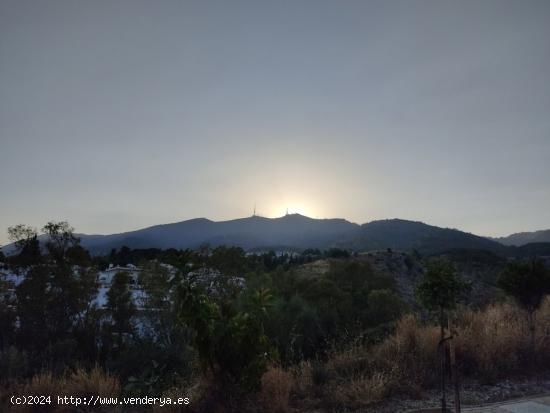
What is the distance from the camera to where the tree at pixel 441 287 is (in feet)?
17.3

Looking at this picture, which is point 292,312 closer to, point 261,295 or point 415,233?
point 261,295

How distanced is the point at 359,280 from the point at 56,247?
19530 millimetres

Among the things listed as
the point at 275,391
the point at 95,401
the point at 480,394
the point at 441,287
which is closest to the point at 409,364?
the point at 480,394

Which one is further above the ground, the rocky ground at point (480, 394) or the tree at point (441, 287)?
the tree at point (441, 287)

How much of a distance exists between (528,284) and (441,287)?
3.33 m

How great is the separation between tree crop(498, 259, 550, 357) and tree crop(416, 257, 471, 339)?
111 inches

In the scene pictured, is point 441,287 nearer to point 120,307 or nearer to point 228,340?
point 228,340

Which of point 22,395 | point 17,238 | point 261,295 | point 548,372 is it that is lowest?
point 548,372

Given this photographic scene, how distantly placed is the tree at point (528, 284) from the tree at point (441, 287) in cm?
282

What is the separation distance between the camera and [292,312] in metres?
17.0

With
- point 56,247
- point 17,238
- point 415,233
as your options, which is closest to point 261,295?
point 56,247

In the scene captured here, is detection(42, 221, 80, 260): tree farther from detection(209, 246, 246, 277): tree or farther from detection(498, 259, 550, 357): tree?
detection(498, 259, 550, 357): tree

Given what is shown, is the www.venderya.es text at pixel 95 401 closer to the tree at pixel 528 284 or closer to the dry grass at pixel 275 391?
the dry grass at pixel 275 391

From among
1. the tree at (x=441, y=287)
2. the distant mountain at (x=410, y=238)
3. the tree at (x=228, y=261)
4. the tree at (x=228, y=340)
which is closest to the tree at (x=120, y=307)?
the tree at (x=228, y=261)
